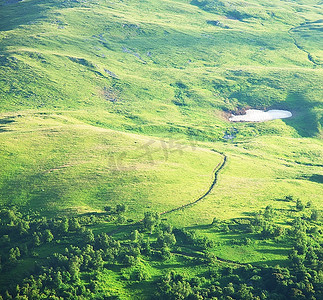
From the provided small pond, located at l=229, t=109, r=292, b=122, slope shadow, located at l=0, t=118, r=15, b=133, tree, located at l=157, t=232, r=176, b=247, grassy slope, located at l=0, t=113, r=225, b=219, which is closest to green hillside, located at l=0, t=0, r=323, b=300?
tree, located at l=157, t=232, r=176, b=247

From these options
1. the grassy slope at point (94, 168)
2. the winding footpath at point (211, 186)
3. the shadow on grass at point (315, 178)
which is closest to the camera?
the winding footpath at point (211, 186)

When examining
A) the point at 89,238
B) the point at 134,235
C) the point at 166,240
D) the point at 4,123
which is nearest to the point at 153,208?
the point at 134,235

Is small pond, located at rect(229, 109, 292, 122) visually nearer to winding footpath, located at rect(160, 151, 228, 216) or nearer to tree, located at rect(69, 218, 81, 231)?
winding footpath, located at rect(160, 151, 228, 216)

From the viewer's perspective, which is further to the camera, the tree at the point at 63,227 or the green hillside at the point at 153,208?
the tree at the point at 63,227

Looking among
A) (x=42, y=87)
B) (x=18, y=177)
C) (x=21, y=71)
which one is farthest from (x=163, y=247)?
(x=21, y=71)

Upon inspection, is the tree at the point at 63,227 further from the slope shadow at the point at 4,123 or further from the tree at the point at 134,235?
the slope shadow at the point at 4,123

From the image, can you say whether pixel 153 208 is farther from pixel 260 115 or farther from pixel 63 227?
pixel 260 115

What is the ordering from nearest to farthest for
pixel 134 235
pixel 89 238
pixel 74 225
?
pixel 89 238
pixel 134 235
pixel 74 225

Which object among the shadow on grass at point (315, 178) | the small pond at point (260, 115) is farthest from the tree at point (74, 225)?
the small pond at point (260, 115)

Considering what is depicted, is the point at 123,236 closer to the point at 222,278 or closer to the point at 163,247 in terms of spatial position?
the point at 163,247

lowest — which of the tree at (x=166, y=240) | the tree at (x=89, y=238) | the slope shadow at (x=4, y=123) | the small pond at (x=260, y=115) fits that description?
the small pond at (x=260, y=115)

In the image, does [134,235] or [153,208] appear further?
[153,208]
